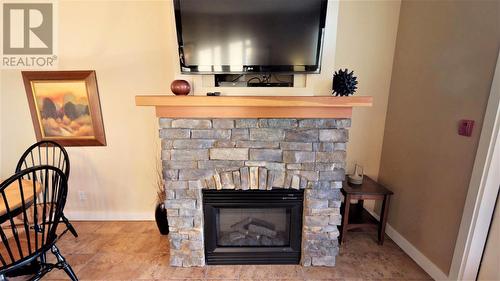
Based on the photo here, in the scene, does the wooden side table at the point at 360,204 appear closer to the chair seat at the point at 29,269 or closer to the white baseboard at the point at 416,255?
the white baseboard at the point at 416,255

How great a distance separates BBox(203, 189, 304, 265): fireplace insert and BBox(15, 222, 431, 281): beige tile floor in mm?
93

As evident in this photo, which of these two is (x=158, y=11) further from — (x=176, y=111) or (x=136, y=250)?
(x=136, y=250)

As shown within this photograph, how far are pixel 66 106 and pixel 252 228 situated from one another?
221 cm

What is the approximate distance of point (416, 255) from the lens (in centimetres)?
188

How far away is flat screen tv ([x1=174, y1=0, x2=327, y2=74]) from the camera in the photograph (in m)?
1.69

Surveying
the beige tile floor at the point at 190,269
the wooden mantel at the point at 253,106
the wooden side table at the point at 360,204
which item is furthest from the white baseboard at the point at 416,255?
the wooden mantel at the point at 253,106

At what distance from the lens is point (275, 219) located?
1.88 m

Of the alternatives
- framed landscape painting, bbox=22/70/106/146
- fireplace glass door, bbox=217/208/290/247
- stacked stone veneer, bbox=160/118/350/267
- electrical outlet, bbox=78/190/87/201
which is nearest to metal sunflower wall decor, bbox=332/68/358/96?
stacked stone veneer, bbox=160/118/350/267

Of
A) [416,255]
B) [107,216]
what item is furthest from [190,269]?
[416,255]

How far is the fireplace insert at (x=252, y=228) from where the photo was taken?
5.84ft

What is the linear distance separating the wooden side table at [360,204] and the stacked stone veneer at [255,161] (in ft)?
0.97

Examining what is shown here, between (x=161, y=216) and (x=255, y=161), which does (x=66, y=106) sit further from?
(x=255, y=161)

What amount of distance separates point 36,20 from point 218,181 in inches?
91.4

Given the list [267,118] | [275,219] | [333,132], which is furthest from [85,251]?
[333,132]
